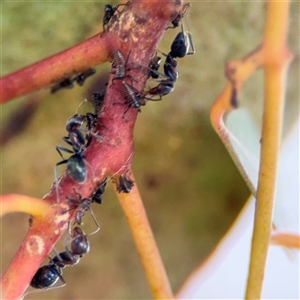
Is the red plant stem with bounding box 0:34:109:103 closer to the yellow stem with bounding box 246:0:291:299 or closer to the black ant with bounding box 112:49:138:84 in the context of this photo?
the black ant with bounding box 112:49:138:84

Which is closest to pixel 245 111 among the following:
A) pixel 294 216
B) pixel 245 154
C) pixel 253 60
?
pixel 245 154

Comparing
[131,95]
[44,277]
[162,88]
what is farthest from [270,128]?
[44,277]

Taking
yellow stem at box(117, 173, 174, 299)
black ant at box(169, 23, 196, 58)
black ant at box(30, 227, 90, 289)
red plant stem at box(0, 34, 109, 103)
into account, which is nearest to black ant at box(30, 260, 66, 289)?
black ant at box(30, 227, 90, 289)

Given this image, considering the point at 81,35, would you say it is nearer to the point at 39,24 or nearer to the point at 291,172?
the point at 39,24

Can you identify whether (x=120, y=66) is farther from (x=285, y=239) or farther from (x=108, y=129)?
(x=285, y=239)

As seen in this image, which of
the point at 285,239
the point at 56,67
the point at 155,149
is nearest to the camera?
the point at 56,67

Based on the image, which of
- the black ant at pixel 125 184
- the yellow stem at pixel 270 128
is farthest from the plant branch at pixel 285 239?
the black ant at pixel 125 184
